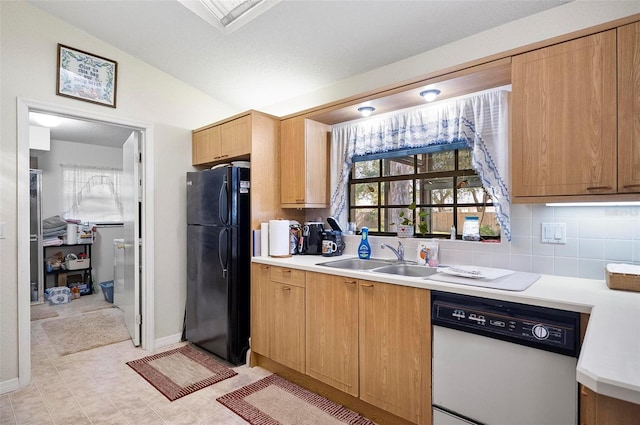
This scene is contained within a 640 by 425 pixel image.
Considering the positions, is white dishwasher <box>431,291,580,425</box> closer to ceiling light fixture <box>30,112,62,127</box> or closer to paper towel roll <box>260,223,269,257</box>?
paper towel roll <box>260,223,269,257</box>

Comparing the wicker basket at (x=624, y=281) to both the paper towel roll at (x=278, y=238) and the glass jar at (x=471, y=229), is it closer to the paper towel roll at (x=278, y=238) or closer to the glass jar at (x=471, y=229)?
the glass jar at (x=471, y=229)

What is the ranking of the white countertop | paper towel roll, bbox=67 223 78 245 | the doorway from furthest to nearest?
paper towel roll, bbox=67 223 78 245 → the doorway → the white countertop

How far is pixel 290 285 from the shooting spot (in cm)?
251

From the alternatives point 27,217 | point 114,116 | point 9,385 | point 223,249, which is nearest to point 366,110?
point 223,249

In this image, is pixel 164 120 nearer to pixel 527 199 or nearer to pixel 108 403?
pixel 108 403

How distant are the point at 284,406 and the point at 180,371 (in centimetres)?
102

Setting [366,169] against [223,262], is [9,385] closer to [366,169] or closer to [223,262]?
[223,262]

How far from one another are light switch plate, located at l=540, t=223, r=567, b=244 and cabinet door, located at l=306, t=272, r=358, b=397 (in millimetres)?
1160

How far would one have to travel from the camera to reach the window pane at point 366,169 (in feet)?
9.95

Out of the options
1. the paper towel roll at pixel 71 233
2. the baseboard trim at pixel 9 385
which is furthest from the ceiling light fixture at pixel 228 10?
the paper towel roll at pixel 71 233

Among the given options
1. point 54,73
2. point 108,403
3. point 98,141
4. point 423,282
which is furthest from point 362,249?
point 98,141

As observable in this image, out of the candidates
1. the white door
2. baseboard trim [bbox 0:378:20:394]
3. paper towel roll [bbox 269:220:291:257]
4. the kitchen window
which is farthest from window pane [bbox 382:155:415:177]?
baseboard trim [bbox 0:378:20:394]

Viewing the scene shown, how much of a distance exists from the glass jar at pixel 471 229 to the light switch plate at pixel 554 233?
0.39 m

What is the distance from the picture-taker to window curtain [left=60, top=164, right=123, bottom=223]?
5379 mm
